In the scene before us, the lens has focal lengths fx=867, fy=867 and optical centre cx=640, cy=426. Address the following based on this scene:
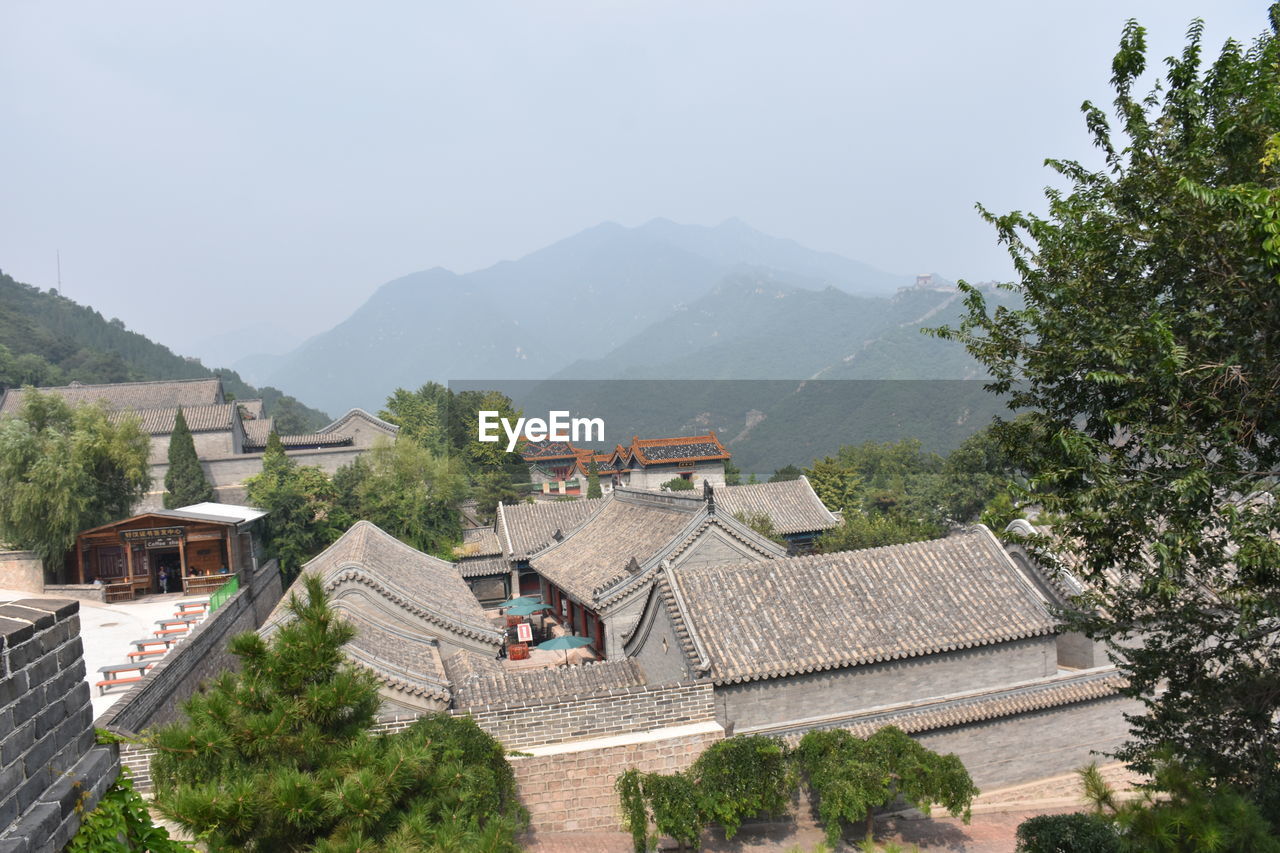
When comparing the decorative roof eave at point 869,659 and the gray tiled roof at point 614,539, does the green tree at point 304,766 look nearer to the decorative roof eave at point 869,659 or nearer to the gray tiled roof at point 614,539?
the decorative roof eave at point 869,659

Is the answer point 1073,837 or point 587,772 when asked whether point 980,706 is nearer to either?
point 1073,837

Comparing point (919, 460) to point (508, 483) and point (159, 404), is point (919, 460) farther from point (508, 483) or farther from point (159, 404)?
point (159, 404)

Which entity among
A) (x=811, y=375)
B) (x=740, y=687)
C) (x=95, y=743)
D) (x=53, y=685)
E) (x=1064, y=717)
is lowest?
(x=1064, y=717)

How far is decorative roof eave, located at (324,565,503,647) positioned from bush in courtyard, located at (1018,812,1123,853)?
1191cm

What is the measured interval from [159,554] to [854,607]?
76.5 ft

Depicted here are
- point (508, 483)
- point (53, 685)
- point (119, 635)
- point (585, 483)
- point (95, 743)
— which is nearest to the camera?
point (53, 685)

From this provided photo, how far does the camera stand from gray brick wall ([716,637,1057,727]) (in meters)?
12.9

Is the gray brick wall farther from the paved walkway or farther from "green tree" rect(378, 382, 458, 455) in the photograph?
"green tree" rect(378, 382, 458, 455)

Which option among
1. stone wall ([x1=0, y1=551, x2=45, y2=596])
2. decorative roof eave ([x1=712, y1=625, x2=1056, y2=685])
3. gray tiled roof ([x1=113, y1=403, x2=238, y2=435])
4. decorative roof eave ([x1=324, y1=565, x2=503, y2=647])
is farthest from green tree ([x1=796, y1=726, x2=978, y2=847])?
gray tiled roof ([x1=113, y1=403, x2=238, y2=435])

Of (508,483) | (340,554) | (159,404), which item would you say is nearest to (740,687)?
(340,554)

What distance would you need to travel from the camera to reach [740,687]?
1279 cm

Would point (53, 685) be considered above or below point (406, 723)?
above

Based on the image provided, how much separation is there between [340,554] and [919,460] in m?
41.8

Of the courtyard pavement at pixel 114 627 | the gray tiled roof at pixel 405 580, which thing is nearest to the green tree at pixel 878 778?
the gray tiled roof at pixel 405 580
